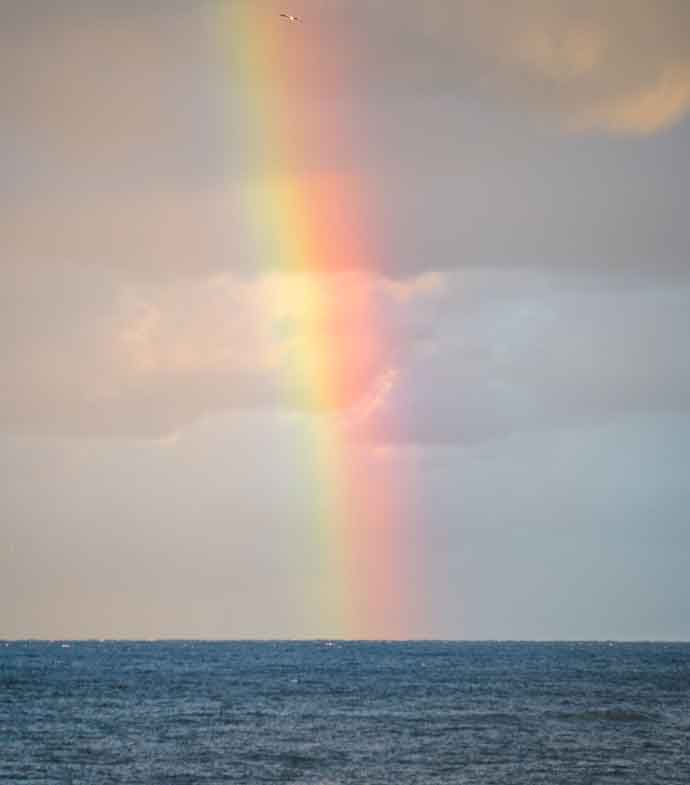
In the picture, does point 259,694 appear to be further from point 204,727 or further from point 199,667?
point 199,667

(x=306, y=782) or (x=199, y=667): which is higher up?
(x=199, y=667)

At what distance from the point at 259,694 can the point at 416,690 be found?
54.3 feet

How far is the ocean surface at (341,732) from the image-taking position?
67.0 m

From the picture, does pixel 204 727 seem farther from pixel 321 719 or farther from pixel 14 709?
pixel 14 709

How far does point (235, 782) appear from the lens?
6341 centimetres

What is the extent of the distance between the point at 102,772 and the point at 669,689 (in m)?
85.0

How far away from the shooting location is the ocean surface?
67000 millimetres

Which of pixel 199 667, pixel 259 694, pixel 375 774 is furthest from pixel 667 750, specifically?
pixel 199 667

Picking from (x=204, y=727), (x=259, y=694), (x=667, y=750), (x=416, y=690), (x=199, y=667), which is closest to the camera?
(x=667, y=750)

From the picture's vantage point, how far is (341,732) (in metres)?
86.4

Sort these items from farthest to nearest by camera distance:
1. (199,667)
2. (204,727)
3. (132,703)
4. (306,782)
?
(199,667)
(132,703)
(204,727)
(306,782)

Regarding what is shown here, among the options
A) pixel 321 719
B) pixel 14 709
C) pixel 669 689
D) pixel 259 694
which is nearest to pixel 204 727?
pixel 321 719

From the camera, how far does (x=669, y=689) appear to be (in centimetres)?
14012

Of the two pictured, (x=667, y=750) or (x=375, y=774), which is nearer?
(x=375, y=774)
